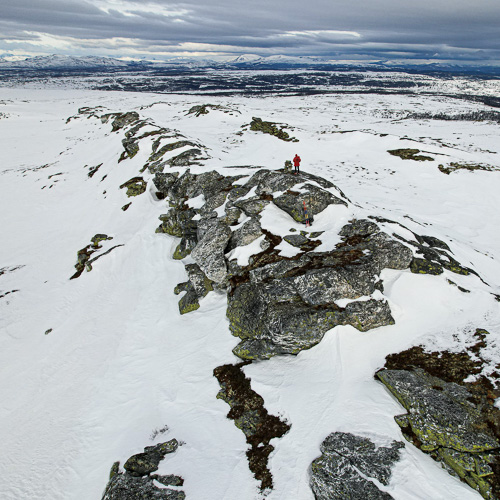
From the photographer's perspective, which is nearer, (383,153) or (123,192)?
(123,192)

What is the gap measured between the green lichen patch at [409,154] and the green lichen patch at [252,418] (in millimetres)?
40525

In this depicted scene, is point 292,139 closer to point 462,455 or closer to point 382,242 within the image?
point 382,242

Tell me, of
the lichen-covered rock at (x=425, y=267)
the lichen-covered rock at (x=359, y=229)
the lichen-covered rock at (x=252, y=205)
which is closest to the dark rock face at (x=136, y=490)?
the lichen-covered rock at (x=425, y=267)

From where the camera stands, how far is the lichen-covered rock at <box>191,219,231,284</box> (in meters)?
17.0

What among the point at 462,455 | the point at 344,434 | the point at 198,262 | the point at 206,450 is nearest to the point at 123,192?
the point at 198,262

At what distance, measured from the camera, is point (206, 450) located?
1007 cm

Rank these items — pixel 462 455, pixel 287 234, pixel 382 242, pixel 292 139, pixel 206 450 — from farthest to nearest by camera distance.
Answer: pixel 292 139 < pixel 287 234 < pixel 382 242 < pixel 206 450 < pixel 462 455

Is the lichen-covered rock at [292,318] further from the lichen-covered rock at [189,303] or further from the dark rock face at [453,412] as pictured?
the lichen-covered rock at [189,303]

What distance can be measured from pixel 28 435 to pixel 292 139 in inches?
1978

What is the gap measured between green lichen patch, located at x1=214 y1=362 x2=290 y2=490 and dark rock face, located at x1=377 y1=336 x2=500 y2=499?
417 centimetres

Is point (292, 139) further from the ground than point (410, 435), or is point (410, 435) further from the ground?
point (292, 139)

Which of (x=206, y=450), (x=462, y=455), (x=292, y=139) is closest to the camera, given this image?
(x=462, y=455)

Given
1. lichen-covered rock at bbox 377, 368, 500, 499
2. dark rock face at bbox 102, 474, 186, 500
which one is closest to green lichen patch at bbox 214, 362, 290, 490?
dark rock face at bbox 102, 474, 186, 500

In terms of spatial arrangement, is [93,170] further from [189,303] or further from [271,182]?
[189,303]
